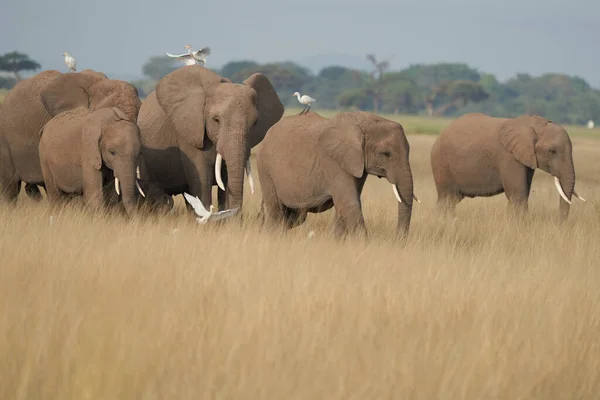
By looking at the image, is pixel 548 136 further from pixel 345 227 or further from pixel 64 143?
pixel 64 143

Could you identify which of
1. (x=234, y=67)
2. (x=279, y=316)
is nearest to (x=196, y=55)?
(x=279, y=316)

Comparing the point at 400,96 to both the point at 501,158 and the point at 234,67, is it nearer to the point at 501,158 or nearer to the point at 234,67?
the point at 234,67

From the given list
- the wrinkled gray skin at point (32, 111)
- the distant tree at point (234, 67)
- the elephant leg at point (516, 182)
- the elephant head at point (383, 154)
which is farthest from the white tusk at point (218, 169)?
the distant tree at point (234, 67)

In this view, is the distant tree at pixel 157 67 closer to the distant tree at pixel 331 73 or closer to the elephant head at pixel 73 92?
the distant tree at pixel 331 73

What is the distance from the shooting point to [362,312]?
21.0 ft

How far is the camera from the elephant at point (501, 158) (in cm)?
1394

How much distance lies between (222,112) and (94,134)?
132 centimetres

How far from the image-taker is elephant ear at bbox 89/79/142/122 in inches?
460

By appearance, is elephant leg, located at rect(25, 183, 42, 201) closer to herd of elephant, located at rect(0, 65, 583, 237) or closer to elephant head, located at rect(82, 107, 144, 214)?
herd of elephant, located at rect(0, 65, 583, 237)

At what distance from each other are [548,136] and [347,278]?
286 inches

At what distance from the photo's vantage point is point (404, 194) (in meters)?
9.55

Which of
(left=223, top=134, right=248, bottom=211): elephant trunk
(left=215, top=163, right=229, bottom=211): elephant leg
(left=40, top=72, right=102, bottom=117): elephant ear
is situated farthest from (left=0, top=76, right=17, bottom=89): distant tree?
(left=223, top=134, right=248, bottom=211): elephant trunk

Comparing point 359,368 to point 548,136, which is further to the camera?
point 548,136

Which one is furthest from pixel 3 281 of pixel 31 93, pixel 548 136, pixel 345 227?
pixel 548 136
